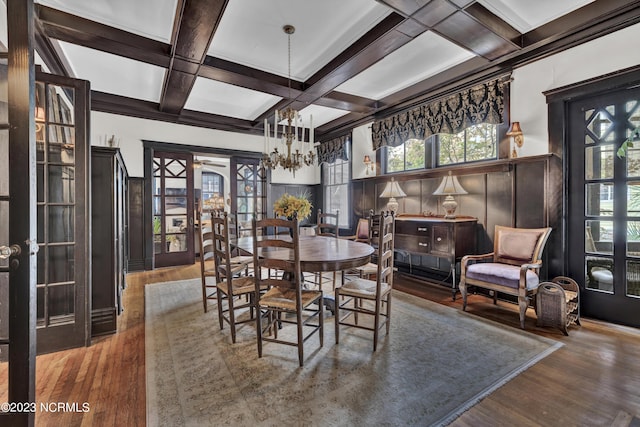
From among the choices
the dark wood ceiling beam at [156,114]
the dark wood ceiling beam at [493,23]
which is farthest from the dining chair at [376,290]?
the dark wood ceiling beam at [156,114]

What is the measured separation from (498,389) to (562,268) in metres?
1.98

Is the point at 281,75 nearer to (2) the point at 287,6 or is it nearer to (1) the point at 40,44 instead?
(2) the point at 287,6

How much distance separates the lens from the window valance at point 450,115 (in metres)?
3.55

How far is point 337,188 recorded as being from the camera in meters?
6.62

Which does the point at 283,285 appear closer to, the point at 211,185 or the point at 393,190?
the point at 393,190

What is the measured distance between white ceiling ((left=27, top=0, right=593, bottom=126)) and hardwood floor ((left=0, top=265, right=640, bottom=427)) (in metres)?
2.97

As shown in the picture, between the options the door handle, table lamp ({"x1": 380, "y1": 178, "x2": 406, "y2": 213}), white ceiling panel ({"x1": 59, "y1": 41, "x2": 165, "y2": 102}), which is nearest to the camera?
the door handle

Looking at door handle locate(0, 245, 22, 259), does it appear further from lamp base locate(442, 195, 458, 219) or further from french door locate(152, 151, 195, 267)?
french door locate(152, 151, 195, 267)

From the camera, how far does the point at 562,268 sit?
308 centimetres

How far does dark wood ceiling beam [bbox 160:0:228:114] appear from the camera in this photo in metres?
2.43

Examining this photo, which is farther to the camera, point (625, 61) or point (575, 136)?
point (575, 136)

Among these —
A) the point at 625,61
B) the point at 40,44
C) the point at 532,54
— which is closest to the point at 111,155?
the point at 40,44

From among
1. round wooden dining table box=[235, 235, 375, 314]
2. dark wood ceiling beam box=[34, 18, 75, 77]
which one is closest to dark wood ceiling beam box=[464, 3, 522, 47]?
round wooden dining table box=[235, 235, 375, 314]

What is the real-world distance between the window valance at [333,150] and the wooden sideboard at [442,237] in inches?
97.7
